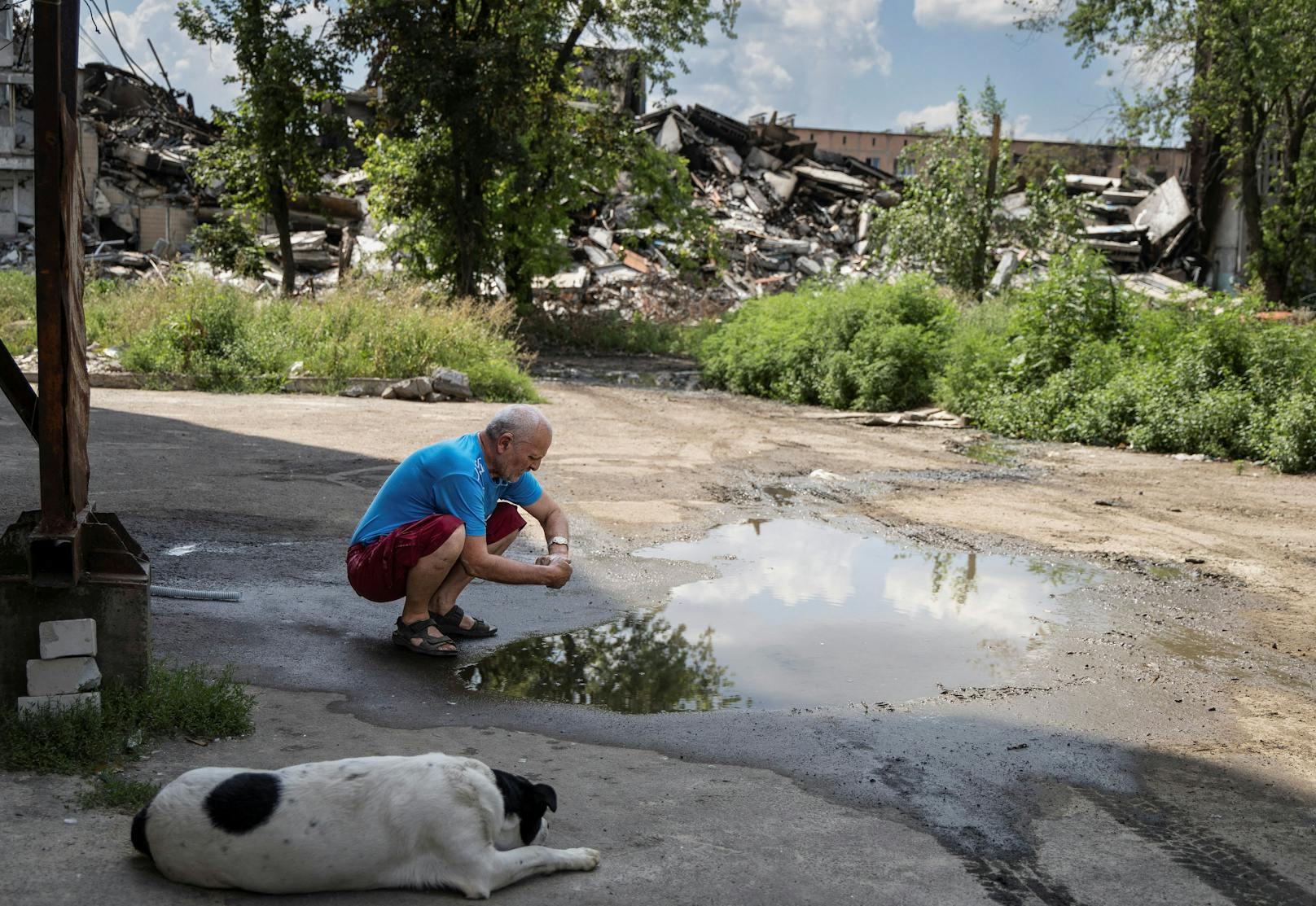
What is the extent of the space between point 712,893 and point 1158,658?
3.21 meters

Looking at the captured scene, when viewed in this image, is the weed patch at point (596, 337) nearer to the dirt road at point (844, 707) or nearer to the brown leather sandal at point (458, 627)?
the dirt road at point (844, 707)

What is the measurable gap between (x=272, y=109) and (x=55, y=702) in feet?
69.3

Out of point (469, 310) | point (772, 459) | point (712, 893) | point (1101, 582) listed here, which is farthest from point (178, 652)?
point (469, 310)

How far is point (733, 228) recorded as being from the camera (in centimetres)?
3247

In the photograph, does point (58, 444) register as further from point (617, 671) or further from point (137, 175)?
point (137, 175)

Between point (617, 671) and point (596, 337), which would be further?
point (596, 337)

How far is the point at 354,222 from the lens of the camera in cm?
3055

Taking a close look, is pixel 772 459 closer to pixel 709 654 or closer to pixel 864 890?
pixel 709 654

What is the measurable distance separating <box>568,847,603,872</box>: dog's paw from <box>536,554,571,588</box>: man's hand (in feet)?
5.75

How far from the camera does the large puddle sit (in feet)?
15.9

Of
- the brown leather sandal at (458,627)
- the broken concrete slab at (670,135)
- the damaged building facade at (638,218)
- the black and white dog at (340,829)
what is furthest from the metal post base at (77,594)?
the broken concrete slab at (670,135)

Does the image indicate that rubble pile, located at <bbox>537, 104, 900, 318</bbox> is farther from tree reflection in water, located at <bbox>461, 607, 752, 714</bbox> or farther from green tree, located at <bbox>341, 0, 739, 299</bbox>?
tree reflection in water, located at <bbox>461, 607, 752, 714</bbox>

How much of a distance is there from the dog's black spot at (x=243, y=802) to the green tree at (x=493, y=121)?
19.7 m

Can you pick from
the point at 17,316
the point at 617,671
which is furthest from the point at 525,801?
the point at 17,316
